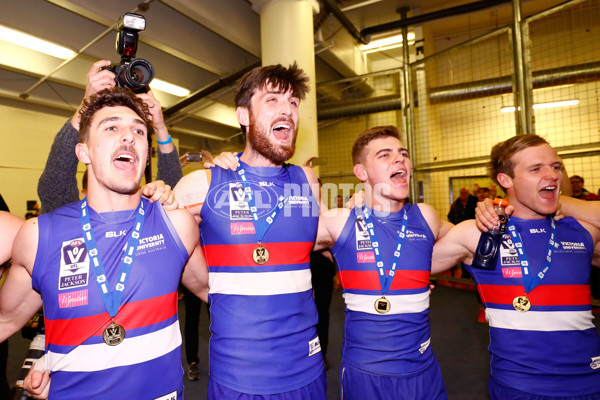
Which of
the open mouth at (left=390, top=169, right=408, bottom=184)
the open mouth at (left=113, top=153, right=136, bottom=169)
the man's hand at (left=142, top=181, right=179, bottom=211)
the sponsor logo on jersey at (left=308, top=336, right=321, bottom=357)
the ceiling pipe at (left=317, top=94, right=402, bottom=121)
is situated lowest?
the sponsor logo on jersey at (left=308, top=336, right=321, bottom=357)

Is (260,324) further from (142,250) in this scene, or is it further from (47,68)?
(47,68)

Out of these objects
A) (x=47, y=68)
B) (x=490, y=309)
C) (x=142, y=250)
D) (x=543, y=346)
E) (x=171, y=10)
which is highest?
(x=171, y=10)

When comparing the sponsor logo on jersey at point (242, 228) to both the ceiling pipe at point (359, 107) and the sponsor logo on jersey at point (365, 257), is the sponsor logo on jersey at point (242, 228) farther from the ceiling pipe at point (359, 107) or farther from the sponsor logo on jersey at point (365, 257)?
the ceiling pipe at point (359, 107)

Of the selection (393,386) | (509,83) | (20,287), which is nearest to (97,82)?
(20,287)

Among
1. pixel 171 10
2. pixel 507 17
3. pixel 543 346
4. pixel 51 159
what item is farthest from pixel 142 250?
pixel 507 17

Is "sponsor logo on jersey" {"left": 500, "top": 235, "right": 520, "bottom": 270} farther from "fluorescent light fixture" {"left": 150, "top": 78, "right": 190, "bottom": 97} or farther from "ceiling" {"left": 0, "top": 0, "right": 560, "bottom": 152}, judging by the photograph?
"fluorescent light fixture" {"left": 150, "top": 78, "right": 190, "bottom": 97}

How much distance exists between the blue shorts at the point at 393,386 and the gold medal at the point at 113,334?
49.5 inches

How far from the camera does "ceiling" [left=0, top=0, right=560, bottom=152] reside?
252 inches

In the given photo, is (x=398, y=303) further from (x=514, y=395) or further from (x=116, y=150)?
(x=116, y=150)

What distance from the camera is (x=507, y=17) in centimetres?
947

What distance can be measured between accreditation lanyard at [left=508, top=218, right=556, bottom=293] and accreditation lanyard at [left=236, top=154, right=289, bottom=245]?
136 cm

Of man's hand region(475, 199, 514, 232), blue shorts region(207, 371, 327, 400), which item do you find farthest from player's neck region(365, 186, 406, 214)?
blue shorts region(207, 371, 327, 400)

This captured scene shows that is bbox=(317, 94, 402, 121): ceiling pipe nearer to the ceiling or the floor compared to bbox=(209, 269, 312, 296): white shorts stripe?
nearer to the ceiling

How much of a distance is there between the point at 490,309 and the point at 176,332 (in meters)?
1.72
